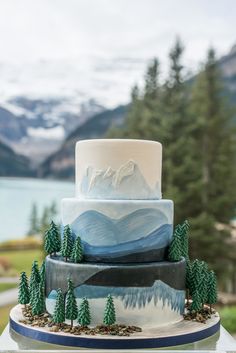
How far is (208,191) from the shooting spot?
559 inches

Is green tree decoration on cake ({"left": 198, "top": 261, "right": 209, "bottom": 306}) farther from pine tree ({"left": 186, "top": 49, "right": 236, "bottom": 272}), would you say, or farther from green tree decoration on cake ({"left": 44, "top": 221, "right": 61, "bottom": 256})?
pine tree ({"left": 186, "top": 49, "right": 236, "bottom": 272})

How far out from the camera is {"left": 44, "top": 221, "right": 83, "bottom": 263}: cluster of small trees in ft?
Answer: 15.3

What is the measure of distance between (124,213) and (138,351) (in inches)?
47.2

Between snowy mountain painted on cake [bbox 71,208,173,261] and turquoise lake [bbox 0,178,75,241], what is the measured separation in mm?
10794

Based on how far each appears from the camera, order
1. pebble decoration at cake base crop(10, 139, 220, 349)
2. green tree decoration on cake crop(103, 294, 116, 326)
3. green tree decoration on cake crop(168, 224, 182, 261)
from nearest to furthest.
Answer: green tree decoration on cake crop(103, 294, 116, 326)
pebble decoration at cake base crop(10, 139, 220, 349)
green tree decoration on cake crop(168, 224, 182, 261)

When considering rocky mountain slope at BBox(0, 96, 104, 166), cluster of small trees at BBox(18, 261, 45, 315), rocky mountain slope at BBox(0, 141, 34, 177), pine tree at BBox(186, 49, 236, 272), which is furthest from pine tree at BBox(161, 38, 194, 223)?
cluster of small trees at BBox(18, 261, 45, 315)

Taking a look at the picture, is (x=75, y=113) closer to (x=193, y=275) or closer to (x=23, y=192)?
(x=23, y=192)

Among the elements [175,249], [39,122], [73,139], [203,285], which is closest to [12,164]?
[39,122]

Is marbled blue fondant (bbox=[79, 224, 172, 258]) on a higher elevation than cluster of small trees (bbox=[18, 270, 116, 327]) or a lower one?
higher

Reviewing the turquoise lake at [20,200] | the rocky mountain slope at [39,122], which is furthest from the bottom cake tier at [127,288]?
A: the rocky mountain slope at [39,122]

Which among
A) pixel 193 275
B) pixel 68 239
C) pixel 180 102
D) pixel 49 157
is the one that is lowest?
pixel 193 275

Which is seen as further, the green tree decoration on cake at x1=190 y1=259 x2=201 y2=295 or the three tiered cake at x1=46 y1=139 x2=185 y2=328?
the green tree decoration on cake at x1=190 y1=259 x2=201 y2=295

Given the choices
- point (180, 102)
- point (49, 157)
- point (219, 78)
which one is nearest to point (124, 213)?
point (180, 102)

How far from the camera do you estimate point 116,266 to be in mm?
4531
